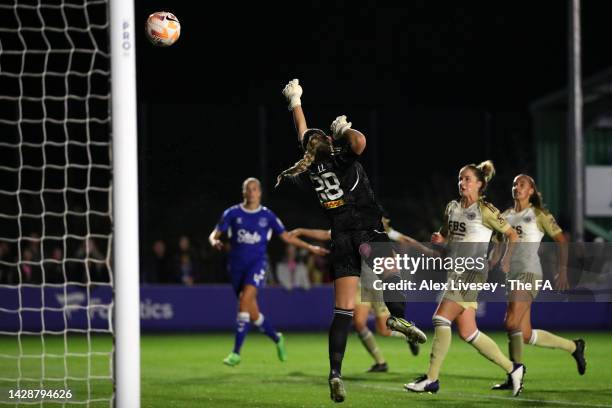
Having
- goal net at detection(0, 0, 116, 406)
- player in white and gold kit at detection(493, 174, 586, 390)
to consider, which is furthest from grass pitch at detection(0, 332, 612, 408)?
player in white and gold kit at detection(493, 174, 586, 390)

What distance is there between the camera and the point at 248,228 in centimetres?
1345

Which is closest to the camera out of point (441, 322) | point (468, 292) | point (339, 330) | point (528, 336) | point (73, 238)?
point (339, 330)

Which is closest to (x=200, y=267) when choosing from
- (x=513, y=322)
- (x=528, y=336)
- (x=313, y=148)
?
(x=528, y=336)

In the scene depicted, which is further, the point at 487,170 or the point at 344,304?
the point at 487,170

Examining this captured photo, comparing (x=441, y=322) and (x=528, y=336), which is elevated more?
(x=441, y=322)

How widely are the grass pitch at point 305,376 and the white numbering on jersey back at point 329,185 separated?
1846 millimetres

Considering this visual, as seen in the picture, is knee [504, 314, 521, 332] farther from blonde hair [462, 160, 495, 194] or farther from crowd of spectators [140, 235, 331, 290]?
crowd of spectators [140, 235, 331, 290]

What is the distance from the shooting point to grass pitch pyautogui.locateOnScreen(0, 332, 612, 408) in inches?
Answer: 368

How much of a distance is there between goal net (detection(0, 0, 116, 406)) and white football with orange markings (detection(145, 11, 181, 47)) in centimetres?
60

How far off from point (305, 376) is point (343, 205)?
3794mm

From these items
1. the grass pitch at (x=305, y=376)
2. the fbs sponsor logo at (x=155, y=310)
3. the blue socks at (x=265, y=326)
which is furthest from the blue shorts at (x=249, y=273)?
the fbs sponsor logo at (x=155, y=310)

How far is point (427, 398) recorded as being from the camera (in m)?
9.45

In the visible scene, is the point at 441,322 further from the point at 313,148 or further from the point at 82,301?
the point at 82,301

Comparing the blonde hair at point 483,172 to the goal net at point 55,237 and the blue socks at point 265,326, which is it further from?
the blue socks at point 265,326
